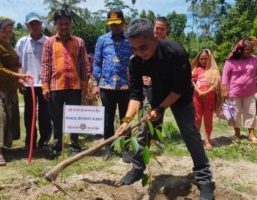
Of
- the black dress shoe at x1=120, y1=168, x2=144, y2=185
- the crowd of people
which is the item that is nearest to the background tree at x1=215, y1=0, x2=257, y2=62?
the crowd of people

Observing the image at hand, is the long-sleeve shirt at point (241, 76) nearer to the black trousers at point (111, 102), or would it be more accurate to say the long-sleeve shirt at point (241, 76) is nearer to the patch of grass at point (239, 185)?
the black trousers at point (111, 102)

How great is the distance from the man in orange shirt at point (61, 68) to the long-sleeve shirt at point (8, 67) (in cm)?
41

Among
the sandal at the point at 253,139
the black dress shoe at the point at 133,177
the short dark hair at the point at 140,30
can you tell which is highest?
the short dark hair at the point at 140,30

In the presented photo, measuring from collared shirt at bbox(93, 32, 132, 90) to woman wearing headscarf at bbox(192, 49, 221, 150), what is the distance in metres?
1.41

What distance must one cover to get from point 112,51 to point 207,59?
1704mm

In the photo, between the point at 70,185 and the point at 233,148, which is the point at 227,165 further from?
the point at 70,185

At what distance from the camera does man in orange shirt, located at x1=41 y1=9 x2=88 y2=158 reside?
5.62 metres

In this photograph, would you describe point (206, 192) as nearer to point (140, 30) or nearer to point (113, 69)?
point (140, 30)

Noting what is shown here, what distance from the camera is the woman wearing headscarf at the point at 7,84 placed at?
18.5 ft

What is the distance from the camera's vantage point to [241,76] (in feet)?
23.1

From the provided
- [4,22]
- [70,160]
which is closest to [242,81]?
[4,22]

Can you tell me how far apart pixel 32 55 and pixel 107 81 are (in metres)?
1.15

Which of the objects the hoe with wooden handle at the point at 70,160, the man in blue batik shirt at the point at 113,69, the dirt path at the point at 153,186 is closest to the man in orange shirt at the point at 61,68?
the man in blue batik shirt at the point at 113,69

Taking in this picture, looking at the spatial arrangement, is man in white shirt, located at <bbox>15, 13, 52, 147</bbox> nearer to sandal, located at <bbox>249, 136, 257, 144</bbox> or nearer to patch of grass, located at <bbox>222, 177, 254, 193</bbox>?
patch of grass, located at <bbox>222, 177, 254, 193</bbox>
